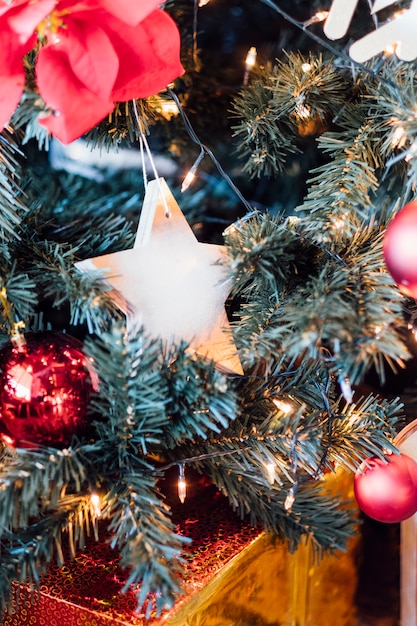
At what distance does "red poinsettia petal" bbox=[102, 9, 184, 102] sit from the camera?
0.38 metres

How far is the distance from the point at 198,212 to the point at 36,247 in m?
0.20

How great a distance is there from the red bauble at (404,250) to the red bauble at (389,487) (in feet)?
0.61

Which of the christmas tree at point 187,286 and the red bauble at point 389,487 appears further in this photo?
the red bauble at point 389,487

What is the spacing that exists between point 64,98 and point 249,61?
0.24m

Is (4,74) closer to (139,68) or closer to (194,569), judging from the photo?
(139,68)

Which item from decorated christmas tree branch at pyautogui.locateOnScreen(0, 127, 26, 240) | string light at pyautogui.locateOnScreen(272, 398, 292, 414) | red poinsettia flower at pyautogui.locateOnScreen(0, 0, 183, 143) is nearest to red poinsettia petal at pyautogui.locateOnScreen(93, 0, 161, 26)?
red poinsettia flower at pyautogui.locateOnScreen(0, 0, 183, 143)

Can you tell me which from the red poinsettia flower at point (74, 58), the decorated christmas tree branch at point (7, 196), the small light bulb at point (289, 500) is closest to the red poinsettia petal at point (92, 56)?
the red poinsettia flower at point (74, 58)

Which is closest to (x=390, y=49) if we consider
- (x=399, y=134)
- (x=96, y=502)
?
(x=399, y=134)

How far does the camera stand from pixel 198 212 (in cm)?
61

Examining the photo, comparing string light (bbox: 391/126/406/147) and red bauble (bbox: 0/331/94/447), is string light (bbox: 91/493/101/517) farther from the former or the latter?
string light (bbox: 391/126/406/147)

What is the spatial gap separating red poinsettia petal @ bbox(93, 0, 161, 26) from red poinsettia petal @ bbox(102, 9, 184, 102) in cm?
3

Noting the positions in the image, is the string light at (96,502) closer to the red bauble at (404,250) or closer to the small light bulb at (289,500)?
the small light bulb at (289,500)

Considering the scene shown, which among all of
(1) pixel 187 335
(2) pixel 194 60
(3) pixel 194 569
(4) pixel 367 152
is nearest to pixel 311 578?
(3) pixel 194 569

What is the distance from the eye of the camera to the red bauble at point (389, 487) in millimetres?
489
